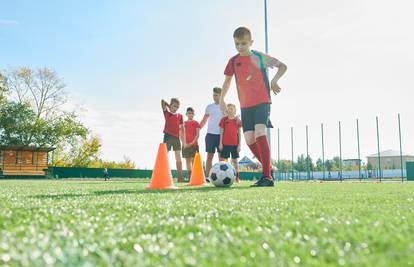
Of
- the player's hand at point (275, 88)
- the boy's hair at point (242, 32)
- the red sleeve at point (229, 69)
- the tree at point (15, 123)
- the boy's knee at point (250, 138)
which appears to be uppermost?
the tree at point (15, 123)

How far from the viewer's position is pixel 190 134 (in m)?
10.7

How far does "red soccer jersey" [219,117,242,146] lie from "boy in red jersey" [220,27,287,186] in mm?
2679

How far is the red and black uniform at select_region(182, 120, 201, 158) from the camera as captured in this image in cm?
1048

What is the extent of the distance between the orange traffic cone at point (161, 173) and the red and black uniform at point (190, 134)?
4083mm

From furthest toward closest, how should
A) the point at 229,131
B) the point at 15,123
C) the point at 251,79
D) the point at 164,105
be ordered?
the point at 15,123 < the point at 164,105 < the point at 229,131 < the point at 251,79

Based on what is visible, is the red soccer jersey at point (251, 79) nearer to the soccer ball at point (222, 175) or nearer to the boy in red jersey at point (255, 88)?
the boy in red jersey at point (255, 88)

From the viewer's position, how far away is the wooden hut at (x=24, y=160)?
30109 mm

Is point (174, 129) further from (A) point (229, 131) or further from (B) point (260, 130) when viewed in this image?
(B) point (260, 130)

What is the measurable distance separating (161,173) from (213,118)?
411cm

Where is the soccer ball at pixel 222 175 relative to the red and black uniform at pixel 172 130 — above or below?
below

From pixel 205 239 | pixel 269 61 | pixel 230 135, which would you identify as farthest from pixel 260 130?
pixel 205 239

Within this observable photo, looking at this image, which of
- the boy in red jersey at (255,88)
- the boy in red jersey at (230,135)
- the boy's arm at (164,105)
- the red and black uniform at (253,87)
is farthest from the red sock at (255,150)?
the boy's arm at (164,105)

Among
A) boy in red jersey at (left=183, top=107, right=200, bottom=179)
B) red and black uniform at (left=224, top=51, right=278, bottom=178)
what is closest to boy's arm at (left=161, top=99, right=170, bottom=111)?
boy in red jersey at (left=183, top=107, right=200, bottom=179)

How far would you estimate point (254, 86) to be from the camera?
20.2 ft
